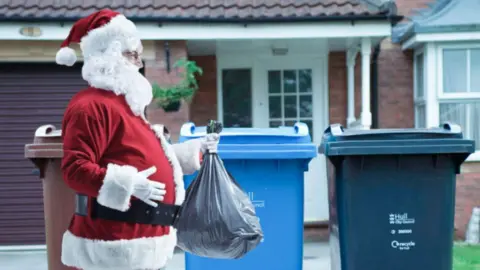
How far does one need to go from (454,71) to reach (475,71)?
0.24m

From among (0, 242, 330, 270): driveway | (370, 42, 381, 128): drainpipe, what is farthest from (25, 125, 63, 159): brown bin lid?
(370, 42, 381, 128): drainpipe

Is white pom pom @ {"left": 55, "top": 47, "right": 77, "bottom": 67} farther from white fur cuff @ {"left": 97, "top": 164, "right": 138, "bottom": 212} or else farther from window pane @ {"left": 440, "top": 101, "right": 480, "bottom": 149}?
window pane @ {"left": 440, "top": 101, "right": 480, "bottom": 149}

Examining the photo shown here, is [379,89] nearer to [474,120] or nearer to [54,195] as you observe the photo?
[474,120]

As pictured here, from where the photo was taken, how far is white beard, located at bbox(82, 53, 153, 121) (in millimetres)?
2842

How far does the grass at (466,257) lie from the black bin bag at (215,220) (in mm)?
3253

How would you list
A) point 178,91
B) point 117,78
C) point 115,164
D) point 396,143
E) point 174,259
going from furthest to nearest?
point 178,91 → point 174,259 → point 396,143 → point 117,78 → point 115,164

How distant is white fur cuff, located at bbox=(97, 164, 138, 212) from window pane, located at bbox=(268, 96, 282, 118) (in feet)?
17.3

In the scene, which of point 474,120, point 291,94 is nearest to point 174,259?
point 291,94

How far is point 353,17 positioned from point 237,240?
13.3ft

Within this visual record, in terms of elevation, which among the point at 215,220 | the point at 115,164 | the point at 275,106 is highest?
the point at 275,106

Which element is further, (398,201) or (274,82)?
(274,82)

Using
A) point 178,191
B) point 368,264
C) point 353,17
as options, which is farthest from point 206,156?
point 353,17

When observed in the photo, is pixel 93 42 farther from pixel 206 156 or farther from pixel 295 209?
pixel 295 209

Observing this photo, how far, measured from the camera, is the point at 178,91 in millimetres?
6621
